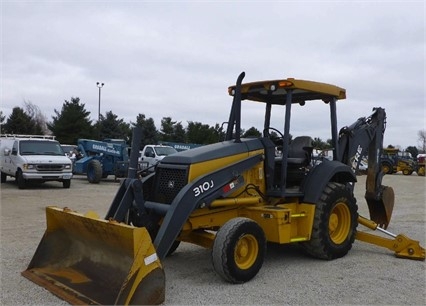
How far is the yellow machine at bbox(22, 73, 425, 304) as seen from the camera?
16.4 feet

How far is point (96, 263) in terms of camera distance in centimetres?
538

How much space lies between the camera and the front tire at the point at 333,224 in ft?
21.7

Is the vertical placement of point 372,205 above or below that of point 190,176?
below

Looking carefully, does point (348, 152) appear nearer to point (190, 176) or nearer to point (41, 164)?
point (190, 176)

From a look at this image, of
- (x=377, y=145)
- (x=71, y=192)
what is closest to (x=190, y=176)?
(x=377, y=145)

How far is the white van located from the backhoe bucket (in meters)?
12.9

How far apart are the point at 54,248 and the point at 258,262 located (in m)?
2.65

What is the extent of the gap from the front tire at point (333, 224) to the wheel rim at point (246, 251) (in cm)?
122

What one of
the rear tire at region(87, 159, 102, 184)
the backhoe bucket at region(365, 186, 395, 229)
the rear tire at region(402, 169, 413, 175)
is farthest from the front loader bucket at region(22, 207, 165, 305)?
the rear tire at region(402, 169, 413, 175)

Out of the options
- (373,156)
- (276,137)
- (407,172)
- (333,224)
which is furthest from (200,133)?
(333,224)

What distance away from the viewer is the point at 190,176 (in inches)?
232

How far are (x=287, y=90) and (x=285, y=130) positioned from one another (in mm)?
587

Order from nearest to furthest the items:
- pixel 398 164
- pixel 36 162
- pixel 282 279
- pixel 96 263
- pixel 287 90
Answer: pixel 96 263 < pixel 282 279 < pixel 287 90 < pixel 36 162 < pixel 398 164

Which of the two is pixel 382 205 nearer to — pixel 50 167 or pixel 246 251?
pixel 246 251
